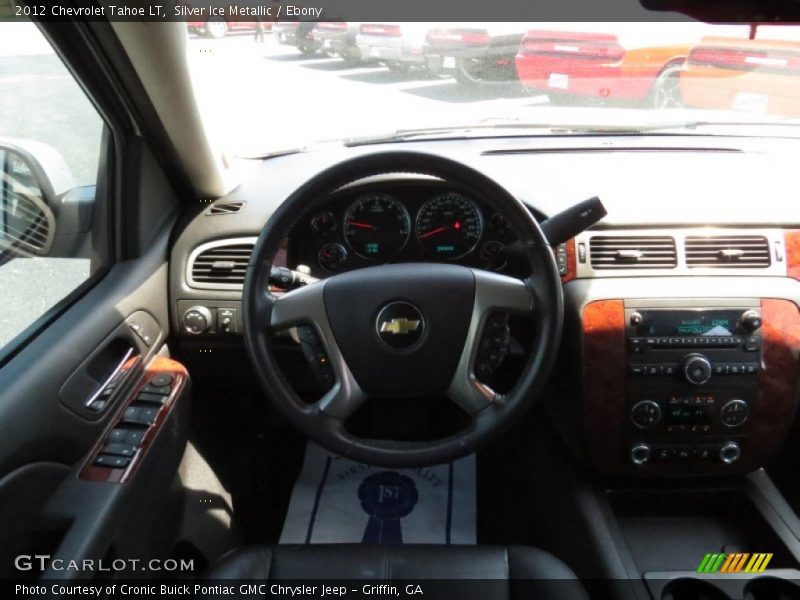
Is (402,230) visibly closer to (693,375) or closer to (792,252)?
(693,375)

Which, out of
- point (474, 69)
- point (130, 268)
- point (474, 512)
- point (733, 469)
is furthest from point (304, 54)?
point (733, 469)

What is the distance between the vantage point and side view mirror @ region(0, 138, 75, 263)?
1974 mm

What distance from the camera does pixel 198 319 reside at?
2.51 m

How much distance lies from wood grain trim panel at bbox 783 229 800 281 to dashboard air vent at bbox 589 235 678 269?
0.35m

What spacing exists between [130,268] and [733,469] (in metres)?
2.06

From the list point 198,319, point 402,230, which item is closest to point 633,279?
point 402,230

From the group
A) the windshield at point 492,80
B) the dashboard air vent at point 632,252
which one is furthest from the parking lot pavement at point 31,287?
the dashboard air vent at point 632,252

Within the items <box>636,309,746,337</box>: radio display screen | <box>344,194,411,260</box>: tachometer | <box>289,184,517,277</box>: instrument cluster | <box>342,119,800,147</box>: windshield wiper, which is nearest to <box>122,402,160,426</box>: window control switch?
<box>289,184,517,277</box>: instrument cluster

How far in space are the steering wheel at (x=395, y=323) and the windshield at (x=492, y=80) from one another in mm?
909

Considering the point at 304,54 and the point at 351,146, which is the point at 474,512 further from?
the point at 304,54

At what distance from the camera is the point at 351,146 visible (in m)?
2.78

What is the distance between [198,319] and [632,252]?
Result: 4.81ft

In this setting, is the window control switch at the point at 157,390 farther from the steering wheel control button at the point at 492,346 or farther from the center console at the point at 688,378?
the center console at the point at 688,378

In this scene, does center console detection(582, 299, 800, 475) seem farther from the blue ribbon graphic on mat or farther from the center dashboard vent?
the center dashboard vent
